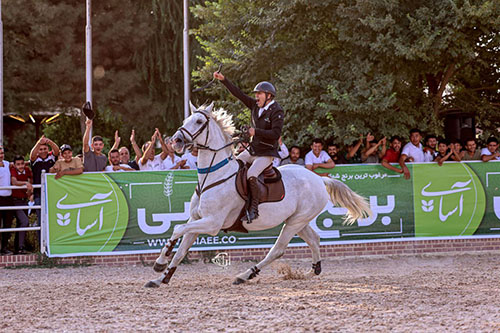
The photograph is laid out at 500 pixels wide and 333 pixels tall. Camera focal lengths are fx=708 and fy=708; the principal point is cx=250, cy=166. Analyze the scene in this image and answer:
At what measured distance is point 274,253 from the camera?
10367 millimetres

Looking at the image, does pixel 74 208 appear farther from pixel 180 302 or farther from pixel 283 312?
pixel 283 312

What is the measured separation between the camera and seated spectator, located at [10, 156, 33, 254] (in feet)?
42.6

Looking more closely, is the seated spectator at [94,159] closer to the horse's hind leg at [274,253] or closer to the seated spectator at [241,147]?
the seated spectator at [241,147]

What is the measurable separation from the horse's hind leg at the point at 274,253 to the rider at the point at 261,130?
0.76 m

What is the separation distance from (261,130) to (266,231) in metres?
4.30

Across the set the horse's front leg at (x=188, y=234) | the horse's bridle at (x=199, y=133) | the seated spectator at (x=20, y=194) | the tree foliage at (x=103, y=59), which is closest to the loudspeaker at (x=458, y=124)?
the horse's bridle at (x=199, y=133)

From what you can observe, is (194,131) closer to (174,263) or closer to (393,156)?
(174,263)

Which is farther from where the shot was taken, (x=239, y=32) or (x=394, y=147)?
(x=239, y=32)

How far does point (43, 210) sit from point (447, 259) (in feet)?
24.7

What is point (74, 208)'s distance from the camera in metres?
13.1

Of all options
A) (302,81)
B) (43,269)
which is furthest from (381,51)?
(43,269)

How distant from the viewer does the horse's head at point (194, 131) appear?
905cm

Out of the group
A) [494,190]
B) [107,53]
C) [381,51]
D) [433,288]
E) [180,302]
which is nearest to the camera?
[180,302]

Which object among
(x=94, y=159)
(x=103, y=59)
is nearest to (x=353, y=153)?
(x=94, y=159)
